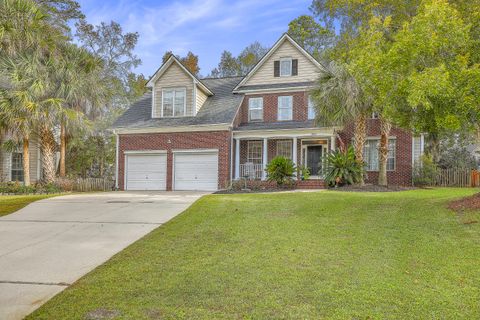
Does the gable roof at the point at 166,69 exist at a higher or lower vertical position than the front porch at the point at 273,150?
higher

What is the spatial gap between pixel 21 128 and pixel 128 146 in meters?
5.14

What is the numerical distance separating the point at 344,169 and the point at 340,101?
2950mm

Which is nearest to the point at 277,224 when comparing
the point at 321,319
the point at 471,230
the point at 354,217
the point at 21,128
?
the point at 354,217

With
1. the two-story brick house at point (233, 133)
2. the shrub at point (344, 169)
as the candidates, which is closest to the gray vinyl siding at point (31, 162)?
the two-story brick house at point (233, 133)

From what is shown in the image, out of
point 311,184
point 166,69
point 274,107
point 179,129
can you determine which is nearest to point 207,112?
point 179,129

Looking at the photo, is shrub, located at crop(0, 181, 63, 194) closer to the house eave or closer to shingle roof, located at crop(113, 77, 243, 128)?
the house eave

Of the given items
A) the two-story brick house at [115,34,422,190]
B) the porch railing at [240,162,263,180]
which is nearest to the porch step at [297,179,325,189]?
Answer: the two-story brick house at [115,34,422,190]

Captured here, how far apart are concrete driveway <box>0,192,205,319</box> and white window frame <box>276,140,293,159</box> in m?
9.67

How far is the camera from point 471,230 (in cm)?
693

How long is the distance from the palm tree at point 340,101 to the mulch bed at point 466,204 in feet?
23.6

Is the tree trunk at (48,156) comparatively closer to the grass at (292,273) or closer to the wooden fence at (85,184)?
the wooden fence at (85,184)

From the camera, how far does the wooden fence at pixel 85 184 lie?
766 inches

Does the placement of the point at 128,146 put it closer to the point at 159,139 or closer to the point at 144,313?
the point at 159,139

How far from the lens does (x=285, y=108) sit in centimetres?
2109
